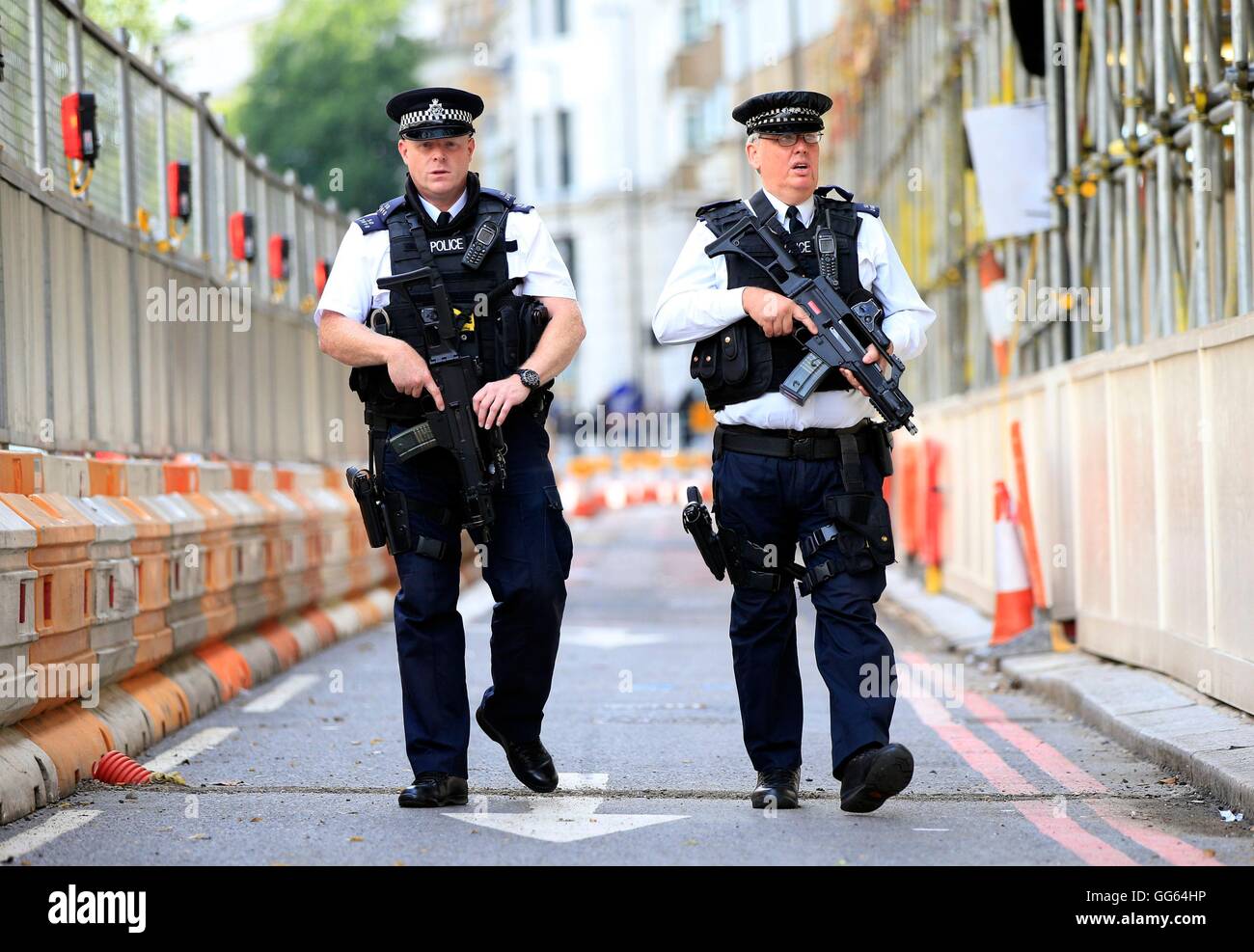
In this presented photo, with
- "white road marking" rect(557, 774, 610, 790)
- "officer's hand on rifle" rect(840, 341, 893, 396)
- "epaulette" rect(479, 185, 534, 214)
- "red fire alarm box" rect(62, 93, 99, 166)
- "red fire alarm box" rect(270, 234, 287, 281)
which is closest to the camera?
"officer's hand on rifle" rect(840, 341, 893, 396)

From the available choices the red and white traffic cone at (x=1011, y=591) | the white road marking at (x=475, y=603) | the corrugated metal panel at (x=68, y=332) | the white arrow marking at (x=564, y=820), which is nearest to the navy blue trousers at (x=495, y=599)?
the white arrow marking at (x=564, y=820)

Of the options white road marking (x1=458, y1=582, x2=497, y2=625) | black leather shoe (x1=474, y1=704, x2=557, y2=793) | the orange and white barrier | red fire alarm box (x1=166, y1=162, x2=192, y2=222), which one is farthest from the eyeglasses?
white road marking (x1=458, y1=582, x2=497, y2=625)

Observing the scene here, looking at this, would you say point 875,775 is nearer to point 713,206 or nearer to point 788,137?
point 713,206

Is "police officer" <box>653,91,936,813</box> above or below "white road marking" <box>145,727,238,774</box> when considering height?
above

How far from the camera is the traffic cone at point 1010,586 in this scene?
11656 millimetres

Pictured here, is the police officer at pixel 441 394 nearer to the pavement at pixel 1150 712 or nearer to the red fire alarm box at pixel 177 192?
the pavement at pixel 1150 712

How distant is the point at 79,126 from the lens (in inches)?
342

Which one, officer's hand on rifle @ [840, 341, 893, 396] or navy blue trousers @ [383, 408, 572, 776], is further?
→ navy blue trousers @ [383, 408, 572, 776]

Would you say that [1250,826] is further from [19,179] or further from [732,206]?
[19,179]

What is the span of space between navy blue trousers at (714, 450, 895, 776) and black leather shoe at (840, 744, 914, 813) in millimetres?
69

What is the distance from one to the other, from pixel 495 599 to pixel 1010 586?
5742 mm

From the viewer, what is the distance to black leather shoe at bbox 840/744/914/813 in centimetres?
617

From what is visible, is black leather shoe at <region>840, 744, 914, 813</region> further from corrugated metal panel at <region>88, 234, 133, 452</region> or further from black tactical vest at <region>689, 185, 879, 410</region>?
corrugated metal panel at <region>88, 234, 133, 452</region>

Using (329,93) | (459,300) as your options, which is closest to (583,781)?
(459,300)
